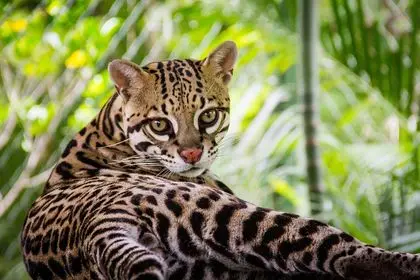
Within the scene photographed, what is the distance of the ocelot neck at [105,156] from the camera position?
3145mm

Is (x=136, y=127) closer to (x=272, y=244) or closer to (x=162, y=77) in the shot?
(x=162, y=77)

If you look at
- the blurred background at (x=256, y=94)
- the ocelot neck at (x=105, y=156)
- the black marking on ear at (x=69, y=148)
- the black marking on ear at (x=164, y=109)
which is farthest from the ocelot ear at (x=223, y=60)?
the blurred background at (x=256, y=94)

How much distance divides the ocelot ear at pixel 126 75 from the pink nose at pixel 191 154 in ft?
0.84

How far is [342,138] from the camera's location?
20.7ft

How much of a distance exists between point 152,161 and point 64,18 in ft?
6.04

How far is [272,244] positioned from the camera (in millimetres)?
2508

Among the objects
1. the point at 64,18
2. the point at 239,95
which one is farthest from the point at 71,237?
the point at 239,95

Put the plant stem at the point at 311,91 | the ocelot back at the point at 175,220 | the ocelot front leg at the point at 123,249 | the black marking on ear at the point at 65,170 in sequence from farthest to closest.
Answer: the plant stem at the point at 311,91
the black marking on ear at the point at 65,170
the ocelot back at the point at 175,220
the ocelot front leg at the point at 123,249

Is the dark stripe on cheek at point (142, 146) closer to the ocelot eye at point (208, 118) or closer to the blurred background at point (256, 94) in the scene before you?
the ocelot eye at point (208, 118)

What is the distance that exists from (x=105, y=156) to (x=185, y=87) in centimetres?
42

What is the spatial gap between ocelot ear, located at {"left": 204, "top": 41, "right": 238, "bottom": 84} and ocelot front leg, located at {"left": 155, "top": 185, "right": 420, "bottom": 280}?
655mm

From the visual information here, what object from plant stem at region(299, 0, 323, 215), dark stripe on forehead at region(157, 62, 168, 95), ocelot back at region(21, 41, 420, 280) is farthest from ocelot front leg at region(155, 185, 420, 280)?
plant stem at region(299, 0, 323, 215)

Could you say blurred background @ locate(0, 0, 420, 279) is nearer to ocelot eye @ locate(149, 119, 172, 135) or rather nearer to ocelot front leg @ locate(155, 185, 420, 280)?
ocelot eye @ locate(149, 119, 172, 135)

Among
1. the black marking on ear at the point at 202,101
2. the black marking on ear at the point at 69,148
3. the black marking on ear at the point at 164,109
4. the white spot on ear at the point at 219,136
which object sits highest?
the black marking on ear at the point at 202,101
